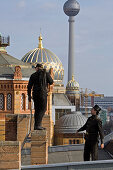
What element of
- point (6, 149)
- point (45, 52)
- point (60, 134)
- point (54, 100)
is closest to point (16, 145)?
point (6, 149)

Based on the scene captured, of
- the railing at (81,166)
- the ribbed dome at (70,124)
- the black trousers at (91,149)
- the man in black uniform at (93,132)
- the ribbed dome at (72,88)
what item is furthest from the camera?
the ribbed dome at (72,88)

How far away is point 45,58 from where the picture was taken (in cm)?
10612

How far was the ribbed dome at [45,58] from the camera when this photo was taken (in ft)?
348

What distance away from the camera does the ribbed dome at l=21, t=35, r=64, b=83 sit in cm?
10600

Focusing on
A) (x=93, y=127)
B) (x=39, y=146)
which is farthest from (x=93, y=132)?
(x=39, y=146)

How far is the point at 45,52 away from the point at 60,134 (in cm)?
3866

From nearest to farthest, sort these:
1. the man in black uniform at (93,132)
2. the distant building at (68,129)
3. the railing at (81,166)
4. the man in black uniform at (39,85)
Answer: the railing at (81,166) → the man in black uniform at (93,132) → the man in black uniform at (39,85) → the distant building at (68,129)

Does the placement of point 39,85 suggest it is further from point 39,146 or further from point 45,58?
point 45,58

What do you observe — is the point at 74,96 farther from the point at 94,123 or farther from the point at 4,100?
the point at 94,123

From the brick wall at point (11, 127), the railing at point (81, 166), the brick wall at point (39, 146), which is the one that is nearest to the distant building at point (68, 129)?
the brick wall at point (11, 127)

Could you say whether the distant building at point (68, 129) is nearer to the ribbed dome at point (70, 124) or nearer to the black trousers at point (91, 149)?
the ribbed dome at point (70, 124)

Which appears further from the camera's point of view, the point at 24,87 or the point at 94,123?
the point at 24,87

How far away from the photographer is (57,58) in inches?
4286

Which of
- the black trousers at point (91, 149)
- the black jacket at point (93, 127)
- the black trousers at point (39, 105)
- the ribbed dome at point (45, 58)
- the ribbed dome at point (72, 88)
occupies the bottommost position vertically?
the black trousers at point (91, 149)
